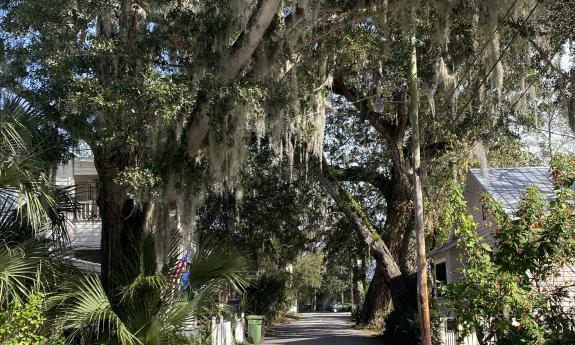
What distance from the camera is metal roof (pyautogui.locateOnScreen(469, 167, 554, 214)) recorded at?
15.1 metres

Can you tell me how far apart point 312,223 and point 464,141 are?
28.2 ft

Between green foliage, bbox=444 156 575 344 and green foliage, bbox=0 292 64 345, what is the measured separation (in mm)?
5271

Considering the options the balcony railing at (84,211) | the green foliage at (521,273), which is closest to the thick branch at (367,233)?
the balcony railing at (84,211)

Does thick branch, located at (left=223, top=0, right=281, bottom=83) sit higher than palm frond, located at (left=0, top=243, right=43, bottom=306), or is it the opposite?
thick branch, located at (left=223, top=0, right=281, bottom=83)

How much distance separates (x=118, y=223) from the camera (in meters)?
9.58

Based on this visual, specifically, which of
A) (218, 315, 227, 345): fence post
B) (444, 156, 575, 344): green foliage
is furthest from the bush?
(444, 156, 575, 344): green foliage

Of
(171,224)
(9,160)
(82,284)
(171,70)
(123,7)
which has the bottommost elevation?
(82,284)

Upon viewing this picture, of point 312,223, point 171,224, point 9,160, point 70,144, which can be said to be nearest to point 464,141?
point 312,223

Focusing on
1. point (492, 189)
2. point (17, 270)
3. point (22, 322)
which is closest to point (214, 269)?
point (17, 270)

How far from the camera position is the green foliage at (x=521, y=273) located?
25.0 feet

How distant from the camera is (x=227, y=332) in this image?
51.4ft

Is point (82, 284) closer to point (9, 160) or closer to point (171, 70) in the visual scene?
point (9, 160)

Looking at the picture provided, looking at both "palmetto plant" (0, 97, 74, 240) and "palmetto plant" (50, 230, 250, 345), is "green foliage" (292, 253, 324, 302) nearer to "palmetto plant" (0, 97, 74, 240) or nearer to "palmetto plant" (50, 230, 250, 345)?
"palmetto plant" (50, 230, 250, 345)

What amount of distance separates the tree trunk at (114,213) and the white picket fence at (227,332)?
330 cm
